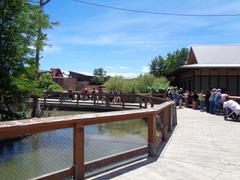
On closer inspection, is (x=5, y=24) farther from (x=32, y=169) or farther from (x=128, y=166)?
(x=128, y=166)

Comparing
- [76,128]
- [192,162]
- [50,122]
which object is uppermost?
[50,122]

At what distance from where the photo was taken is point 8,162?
35.2ft

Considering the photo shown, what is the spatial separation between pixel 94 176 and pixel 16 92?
1164cm

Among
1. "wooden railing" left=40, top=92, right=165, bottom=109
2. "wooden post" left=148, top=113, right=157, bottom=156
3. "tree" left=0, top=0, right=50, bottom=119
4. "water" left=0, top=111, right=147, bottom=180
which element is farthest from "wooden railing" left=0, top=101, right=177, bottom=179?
"wooden railing" left=40, top=92, right=165, bottom=109

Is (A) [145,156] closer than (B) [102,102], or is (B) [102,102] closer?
(A) [145,156]

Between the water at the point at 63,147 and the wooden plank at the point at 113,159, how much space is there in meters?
0.51

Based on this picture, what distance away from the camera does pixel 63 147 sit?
7.39 meters

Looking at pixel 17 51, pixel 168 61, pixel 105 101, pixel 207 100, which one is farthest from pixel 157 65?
pixel 17 51

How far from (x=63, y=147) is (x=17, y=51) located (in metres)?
10.1

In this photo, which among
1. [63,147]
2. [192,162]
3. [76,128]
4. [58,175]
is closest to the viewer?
[58,175]

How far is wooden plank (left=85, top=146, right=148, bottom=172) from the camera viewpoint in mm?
6277

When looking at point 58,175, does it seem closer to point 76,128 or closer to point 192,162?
point 76,128

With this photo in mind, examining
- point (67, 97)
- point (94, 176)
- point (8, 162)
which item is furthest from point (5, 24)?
point (67, 97)

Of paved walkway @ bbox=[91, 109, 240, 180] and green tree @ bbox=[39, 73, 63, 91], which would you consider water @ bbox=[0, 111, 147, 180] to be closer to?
paved walkway @ bbox=[91, 109, 240, 180]
